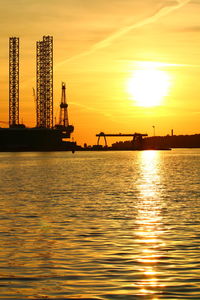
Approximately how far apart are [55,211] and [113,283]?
22887mm

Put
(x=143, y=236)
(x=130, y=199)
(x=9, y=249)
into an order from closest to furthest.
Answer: (x=9, y=249) → (x=143, y=236) → (x=130, y=199)

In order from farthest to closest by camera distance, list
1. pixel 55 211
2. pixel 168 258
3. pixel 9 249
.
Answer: pixel 55 211 → pixel 9 249 → pixel 168 258

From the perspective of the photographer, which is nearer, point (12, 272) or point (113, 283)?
point (113, 283)

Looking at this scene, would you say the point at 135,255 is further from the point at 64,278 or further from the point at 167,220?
the point at 167,220

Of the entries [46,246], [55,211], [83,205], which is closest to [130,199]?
[83,205]

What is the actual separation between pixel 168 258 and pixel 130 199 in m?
29.1

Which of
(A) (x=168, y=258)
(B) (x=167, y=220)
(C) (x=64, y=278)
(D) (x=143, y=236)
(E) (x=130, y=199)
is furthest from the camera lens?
(E) (x=130, y=199)

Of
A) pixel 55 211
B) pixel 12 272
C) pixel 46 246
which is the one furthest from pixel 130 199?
pixel 12 272

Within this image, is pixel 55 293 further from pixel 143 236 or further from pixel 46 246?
pixel 143 236

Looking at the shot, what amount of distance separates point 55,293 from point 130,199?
3471 cm

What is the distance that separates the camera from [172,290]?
1788cm

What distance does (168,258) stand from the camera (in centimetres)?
2306

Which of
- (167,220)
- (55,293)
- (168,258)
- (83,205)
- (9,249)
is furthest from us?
(83,205)

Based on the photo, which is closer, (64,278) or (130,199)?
(64,278)
